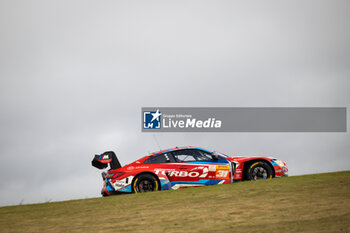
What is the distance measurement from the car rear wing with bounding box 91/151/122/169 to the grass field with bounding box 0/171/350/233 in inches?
55.6

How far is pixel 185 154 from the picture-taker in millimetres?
11547

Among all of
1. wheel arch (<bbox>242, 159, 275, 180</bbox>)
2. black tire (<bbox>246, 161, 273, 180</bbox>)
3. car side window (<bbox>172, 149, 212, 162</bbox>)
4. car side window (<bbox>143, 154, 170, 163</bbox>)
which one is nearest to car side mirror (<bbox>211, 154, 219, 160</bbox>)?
car side window (<bbox>172, 149, 212, 162</bbox>)

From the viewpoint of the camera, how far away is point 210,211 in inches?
286

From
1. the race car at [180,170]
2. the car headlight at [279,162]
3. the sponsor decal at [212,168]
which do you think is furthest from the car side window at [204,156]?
the car headlight at [279,162]

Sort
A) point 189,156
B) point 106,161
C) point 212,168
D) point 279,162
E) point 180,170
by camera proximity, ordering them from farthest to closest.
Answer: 1. point 279,162
2. point 189,156
3. point 212,168
4. point 106,161
5. point 180,170

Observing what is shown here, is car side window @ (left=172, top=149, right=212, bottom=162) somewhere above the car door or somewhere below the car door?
above

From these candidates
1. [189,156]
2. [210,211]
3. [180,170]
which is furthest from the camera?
[189,156]

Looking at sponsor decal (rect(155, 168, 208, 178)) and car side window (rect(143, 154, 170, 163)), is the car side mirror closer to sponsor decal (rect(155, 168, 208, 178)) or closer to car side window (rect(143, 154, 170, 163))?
sponsor decal (rect(155, 168, 208, 178))

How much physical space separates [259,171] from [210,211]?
4731 mm

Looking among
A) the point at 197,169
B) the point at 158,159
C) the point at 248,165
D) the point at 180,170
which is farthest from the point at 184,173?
the point at 248,165

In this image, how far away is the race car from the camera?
10812 millimetres

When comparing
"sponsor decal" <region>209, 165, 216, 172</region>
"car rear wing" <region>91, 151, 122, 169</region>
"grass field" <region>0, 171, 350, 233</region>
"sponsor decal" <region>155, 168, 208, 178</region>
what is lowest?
"grass field" <region>0, 171, 350, 233</region>

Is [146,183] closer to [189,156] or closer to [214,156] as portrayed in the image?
[189,156]

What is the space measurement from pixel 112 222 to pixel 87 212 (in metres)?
1.43
